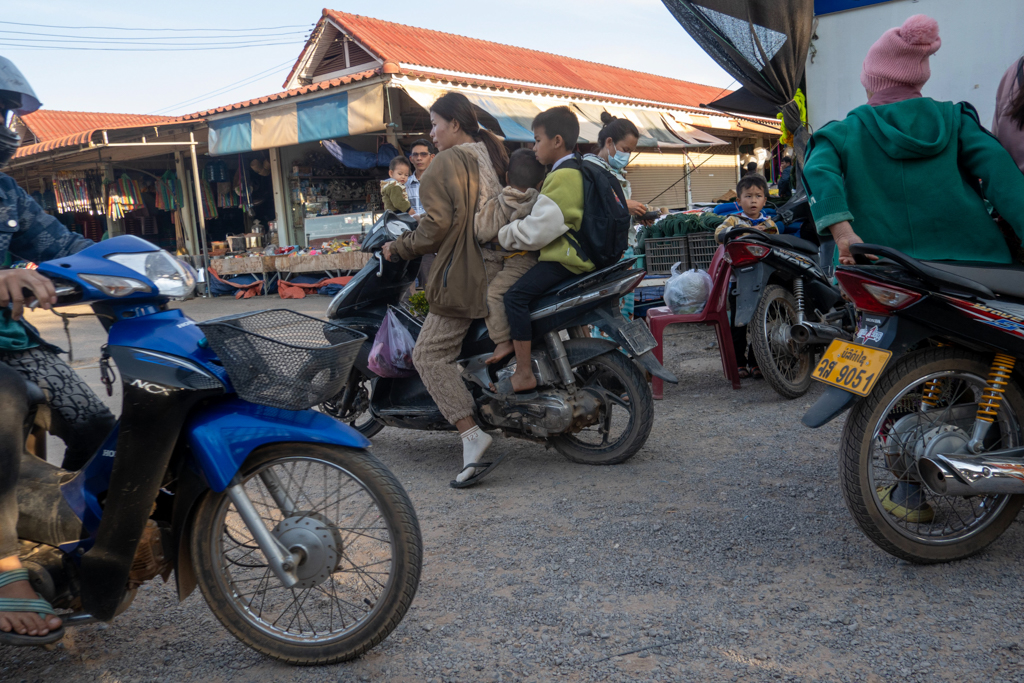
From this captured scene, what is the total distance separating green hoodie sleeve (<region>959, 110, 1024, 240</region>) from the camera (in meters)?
2.68

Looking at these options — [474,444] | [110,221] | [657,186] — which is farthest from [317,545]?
[657,186]

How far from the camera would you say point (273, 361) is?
2021 millimetres

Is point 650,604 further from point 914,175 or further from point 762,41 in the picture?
point 762,41

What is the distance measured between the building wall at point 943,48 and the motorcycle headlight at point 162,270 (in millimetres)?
5585

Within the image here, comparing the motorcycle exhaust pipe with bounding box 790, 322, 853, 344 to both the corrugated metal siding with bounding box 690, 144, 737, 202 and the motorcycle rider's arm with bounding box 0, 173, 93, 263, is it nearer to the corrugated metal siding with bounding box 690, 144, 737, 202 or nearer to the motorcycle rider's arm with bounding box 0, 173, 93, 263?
the motorcycle rider's arm with bounding box 0, 173, 93, 263

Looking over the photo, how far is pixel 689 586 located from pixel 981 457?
1.01 meters

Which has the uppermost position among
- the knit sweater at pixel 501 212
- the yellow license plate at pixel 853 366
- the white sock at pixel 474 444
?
the knit sweater at pixel 501 212

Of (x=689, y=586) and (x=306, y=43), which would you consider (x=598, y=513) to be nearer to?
(x=689, y=586)

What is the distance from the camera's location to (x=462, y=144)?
3928 mm

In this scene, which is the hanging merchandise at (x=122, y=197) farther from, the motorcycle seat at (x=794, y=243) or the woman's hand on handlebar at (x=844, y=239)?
the woman's hand on handlebar at (x=844, y=239)

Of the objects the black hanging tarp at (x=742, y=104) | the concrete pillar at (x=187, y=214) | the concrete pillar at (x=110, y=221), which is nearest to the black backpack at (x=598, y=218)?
the black hanging tarp at (x=742, y=104)

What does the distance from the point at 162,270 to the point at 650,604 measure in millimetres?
1769

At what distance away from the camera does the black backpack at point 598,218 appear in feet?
12.6

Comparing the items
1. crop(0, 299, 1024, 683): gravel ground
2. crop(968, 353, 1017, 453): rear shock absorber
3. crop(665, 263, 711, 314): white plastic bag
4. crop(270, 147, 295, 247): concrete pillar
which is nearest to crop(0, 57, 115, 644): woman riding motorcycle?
crop(0, 299, 1024, 683): gravel ground
